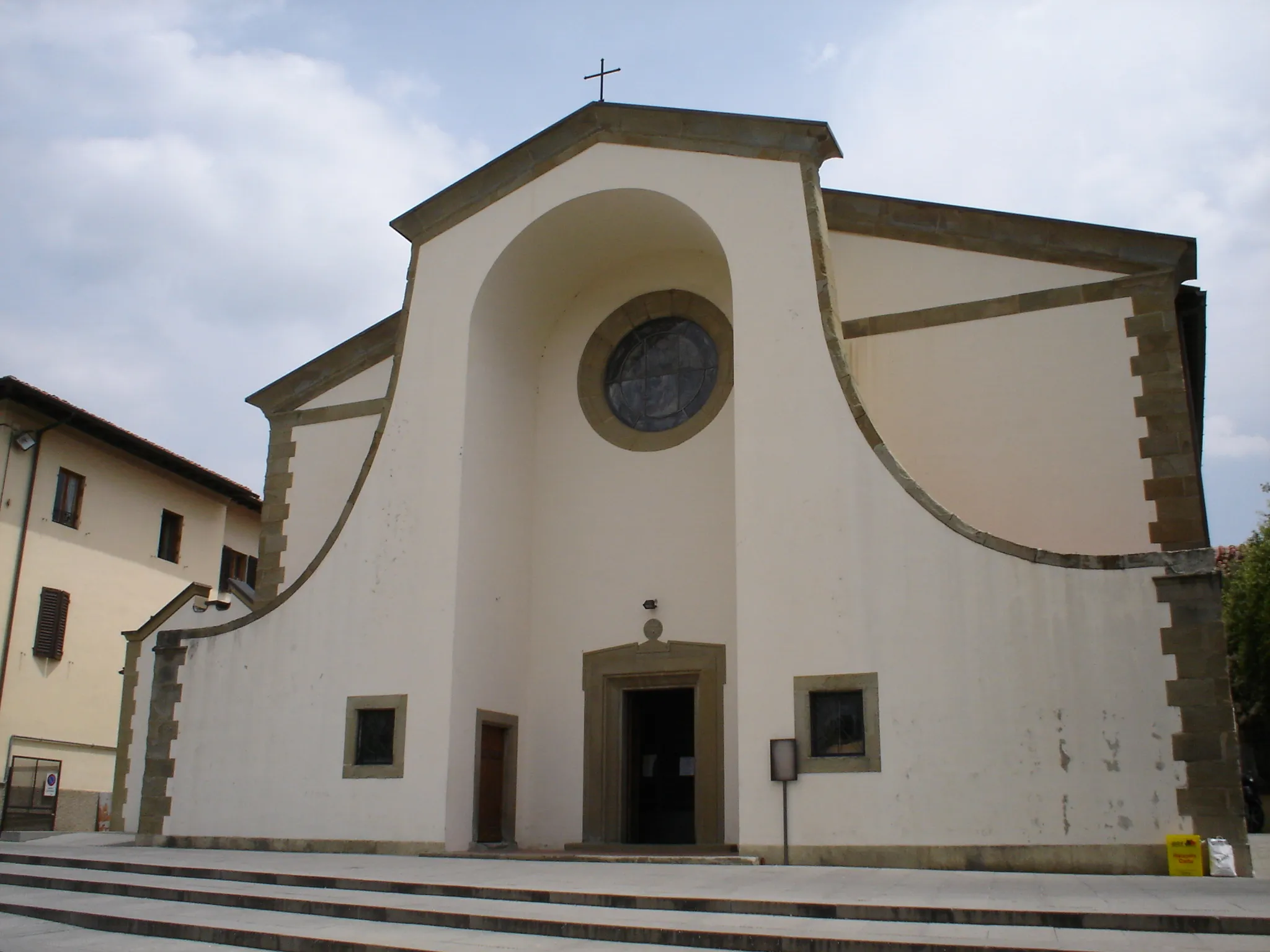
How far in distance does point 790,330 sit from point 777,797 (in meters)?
4.50

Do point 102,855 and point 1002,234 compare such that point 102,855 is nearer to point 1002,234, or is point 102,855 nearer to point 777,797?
point 777,797

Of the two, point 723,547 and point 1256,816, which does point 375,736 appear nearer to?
point 723,547

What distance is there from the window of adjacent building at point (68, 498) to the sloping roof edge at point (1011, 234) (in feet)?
48.6

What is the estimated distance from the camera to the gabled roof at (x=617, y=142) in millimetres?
12664

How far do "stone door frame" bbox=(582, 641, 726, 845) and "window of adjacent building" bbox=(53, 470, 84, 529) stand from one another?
12.1 meters

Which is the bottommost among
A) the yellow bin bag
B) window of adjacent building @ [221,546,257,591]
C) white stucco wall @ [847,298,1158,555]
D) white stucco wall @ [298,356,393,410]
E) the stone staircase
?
the stone staircase

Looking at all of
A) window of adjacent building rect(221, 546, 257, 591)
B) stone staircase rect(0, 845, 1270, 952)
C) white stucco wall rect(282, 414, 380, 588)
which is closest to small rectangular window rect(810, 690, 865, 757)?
stone staircase rect(0, 845, 1270, 952)

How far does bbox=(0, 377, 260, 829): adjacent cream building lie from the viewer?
20.1 meters

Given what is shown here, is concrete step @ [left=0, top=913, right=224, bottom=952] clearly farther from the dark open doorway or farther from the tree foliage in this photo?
the tree foliage

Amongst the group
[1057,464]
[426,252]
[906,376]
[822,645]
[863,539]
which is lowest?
[822,645]

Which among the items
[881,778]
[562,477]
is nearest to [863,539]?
[881,778]

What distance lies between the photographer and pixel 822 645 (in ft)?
36.1

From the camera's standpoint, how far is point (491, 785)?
13.4m

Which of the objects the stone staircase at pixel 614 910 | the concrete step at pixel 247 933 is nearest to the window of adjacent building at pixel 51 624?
the stone staircase at pixel 614 910
